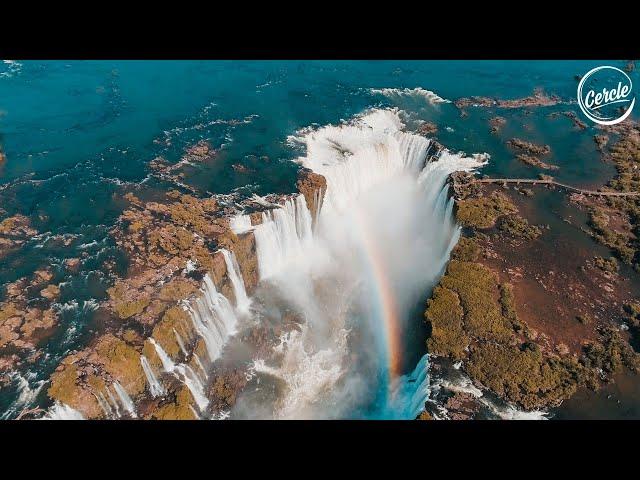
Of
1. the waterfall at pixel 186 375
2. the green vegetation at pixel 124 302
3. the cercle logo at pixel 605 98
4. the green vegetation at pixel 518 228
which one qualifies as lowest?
the waterfall at pixel 186 375

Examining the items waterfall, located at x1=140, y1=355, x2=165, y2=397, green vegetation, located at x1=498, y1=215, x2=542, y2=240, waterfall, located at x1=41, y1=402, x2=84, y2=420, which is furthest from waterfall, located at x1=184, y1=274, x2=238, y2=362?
green vegetation, located at x1=498, y1=215, x2=542, y2=240

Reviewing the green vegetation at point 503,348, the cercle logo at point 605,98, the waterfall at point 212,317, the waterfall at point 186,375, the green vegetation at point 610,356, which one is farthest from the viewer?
the cercle logo at point 605,98

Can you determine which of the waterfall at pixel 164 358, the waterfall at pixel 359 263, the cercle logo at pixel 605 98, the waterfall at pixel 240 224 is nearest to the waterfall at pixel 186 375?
the waterfall at pixel 164 358

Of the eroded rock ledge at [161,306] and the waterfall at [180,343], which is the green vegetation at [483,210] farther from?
the waterfall at [180,343]

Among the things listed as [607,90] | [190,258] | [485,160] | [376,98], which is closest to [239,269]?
[190,258]

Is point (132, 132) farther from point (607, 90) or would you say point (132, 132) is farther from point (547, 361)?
point (607, 90)

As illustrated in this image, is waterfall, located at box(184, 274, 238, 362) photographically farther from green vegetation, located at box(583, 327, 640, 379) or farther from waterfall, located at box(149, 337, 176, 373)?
green vegetation, located at box(583, 327, 640, 379)

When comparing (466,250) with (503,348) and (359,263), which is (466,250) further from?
(359,263)
